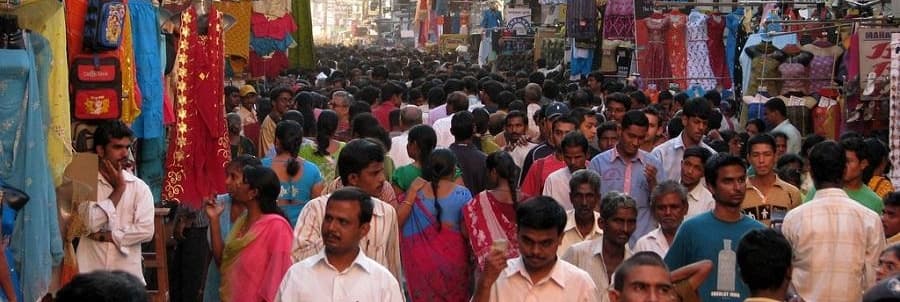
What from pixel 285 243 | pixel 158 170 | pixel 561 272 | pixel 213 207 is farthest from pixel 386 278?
pixel 158 170

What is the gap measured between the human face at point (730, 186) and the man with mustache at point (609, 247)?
0.40m

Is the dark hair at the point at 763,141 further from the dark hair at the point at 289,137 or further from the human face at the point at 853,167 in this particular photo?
the dark hair at the point at 289,137

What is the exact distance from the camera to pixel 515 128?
11.5 m

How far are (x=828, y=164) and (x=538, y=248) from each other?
1729 mm

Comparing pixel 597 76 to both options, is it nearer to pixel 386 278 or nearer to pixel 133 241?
pixel 133 241

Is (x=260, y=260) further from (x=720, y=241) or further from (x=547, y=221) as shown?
(x=720, y=241)

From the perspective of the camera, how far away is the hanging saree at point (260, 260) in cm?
688

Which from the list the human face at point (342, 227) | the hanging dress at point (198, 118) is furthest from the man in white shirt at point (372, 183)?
the hanging dress at point (198, 118)

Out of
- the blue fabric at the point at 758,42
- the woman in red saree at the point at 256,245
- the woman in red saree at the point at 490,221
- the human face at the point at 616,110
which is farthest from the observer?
the blue fabric at the point at 758,42

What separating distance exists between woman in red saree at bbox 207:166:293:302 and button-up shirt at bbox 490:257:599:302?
156 cm

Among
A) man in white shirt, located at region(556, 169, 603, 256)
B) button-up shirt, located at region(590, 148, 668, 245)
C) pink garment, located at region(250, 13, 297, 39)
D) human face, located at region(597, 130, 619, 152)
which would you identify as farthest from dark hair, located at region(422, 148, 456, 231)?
pink garment, located at region(250, 13, 297, 39)

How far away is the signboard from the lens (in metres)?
11.8

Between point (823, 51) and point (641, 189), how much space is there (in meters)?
6.15

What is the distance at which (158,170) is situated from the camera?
34.2 ft
